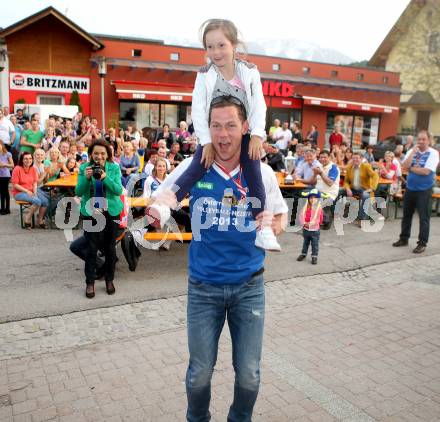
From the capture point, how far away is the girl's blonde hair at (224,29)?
8.91 feet

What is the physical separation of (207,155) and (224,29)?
28.7 inches

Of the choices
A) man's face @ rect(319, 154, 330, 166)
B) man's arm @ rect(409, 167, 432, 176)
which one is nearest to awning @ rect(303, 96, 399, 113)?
man's face @ rect(319, 154, 330, 166)

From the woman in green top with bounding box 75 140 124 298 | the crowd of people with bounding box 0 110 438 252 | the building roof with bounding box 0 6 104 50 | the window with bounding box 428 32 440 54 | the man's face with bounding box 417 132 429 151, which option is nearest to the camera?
the woman in green top with bounding box 75 140 124 298

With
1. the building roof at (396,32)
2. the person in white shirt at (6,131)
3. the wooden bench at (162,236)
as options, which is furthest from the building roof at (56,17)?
the building roof at (396,32)

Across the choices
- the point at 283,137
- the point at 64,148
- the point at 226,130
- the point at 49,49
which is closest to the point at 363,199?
the point at 64,148

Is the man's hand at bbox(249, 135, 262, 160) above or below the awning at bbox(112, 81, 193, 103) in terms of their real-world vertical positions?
below

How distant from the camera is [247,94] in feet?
9.08

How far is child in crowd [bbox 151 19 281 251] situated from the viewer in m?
2.65

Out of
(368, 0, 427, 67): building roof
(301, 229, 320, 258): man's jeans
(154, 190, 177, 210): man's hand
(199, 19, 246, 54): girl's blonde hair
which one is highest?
(368, 0, 427, 67): building roof

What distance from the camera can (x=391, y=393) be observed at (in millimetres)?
3854

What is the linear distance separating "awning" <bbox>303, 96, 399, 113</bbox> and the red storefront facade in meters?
0.06

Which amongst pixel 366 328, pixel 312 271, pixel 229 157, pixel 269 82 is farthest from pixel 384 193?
pixel 269 82

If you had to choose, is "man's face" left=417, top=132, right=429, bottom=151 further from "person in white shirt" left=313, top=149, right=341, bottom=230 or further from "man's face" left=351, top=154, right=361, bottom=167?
"man's face" left=351, top=154, right=361, bottom=167

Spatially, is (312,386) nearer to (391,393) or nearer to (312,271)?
(391,393)
